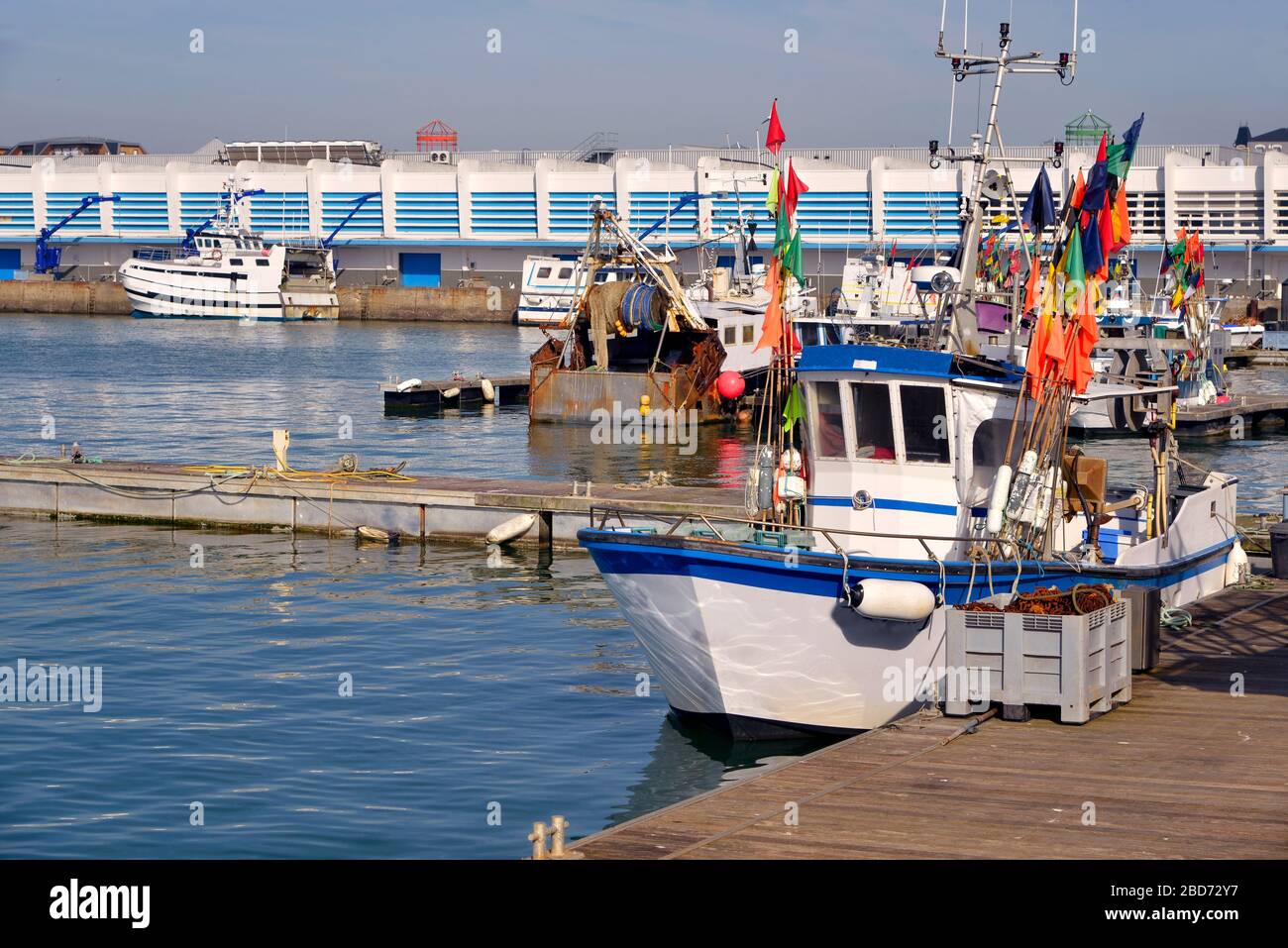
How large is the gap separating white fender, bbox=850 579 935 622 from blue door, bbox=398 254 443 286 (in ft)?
355

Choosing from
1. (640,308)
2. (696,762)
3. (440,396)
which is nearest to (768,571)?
(696,762)

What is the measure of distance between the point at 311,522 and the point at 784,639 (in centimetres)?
1656

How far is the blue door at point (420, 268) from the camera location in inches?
4776

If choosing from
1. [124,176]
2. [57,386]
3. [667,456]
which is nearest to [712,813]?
[667,456]

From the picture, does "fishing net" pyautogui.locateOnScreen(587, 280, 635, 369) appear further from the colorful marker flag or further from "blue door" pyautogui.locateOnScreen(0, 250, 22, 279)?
"blue door" pyautogui.locateOnScreen(0, 250, 22, 279)

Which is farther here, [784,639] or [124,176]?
[124,176]

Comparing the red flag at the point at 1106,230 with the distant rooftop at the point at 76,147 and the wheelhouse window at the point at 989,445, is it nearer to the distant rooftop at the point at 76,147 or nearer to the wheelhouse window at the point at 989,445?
the wheelhouse window at the point at 989,445

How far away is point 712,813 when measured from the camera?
1216 cm

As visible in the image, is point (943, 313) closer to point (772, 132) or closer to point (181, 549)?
point (772, 132)

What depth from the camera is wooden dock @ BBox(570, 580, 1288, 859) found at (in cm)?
1134

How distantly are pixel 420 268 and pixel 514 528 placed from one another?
314 feet

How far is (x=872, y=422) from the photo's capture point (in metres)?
17.2

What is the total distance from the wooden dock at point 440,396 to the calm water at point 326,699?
569 inches

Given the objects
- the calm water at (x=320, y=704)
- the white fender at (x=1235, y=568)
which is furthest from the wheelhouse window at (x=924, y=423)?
the white fender at (x=1235, y=568)
